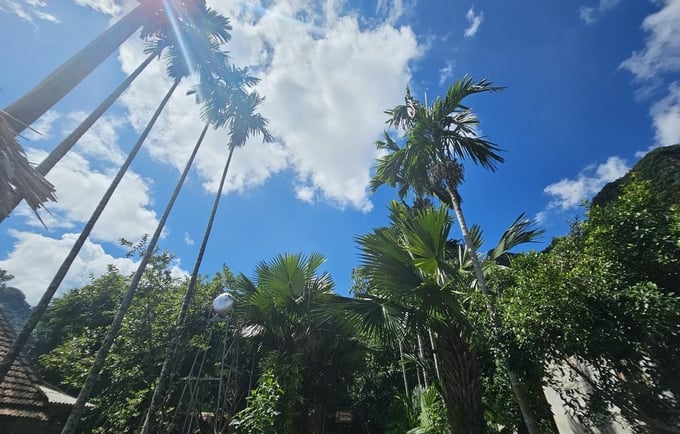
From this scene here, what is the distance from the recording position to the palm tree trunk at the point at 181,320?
22.9 feet

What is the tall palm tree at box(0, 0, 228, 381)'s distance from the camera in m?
5.12

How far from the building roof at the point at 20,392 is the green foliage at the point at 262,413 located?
11.3 ft

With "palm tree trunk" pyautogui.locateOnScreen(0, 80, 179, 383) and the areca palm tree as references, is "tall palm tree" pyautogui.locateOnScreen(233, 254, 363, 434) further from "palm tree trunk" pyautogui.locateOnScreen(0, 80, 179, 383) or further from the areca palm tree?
"palm tree trunk" pyautogui.locateOnScreen(0, 80, 179, 383)

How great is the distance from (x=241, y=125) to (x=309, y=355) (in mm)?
11322

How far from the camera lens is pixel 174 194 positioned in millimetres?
9469

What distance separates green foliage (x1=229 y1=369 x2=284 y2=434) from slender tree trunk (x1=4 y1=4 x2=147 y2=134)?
535 centimetres

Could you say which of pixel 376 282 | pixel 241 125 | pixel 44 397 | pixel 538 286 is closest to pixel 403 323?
pixel 376 282

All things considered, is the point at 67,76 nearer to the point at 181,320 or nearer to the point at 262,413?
the point at 262,413

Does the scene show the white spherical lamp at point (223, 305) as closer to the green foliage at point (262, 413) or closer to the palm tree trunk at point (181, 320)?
the green foliage at point (262, 413)

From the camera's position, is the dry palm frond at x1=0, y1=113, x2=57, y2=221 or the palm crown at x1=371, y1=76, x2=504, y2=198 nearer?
the dry palm frond at x1=0, y1=113, x2=57, y2=221

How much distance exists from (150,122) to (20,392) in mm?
6967

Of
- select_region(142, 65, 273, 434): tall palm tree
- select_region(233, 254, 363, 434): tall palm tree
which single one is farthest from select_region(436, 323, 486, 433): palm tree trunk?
select_region(142, 65, 273, 434): tall palm tree

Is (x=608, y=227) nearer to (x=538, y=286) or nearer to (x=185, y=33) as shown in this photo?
(x=538, y=286)

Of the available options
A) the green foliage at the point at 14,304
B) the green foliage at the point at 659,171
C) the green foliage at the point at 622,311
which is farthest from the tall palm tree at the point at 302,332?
the green foliage at the point at 14,304
